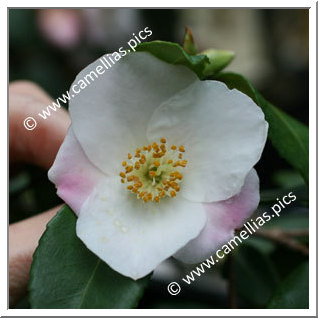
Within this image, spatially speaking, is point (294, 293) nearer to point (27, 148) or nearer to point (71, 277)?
point (71, 277)

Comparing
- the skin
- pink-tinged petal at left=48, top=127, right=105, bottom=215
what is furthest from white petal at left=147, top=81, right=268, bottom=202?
the skin

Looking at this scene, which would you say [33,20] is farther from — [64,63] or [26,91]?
[26,91]

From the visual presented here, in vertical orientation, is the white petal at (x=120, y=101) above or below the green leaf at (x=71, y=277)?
above

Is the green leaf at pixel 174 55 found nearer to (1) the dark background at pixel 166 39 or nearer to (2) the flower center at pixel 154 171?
(2) the flower center at pixel 154 171

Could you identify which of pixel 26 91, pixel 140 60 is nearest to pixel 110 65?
pixel 140 60

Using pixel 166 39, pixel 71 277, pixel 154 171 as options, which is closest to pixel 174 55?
pixel 154 171

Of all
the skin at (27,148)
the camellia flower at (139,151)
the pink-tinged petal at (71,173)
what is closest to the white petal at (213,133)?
the camellia flower at (139,151)
